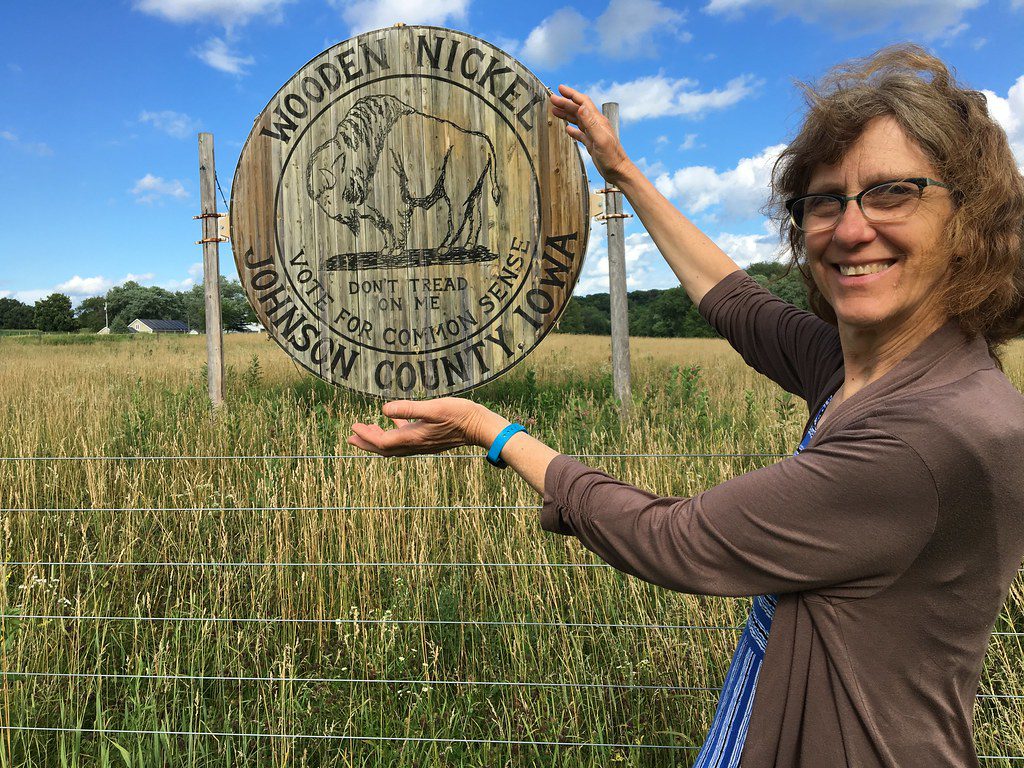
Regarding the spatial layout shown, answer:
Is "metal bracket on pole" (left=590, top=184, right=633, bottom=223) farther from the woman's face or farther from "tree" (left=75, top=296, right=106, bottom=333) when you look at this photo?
"tree" (left=75, top=296, right=106, bottom=333)

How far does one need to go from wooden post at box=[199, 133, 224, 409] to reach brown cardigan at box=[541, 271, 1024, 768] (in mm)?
5863

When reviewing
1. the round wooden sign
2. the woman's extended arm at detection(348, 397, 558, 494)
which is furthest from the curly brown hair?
the round wooden sign

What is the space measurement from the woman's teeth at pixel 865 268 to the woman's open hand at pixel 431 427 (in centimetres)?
73

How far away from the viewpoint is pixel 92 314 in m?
109

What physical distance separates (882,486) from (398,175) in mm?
4776

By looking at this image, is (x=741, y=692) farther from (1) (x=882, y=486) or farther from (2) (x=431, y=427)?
(2) (x=431, y=427)

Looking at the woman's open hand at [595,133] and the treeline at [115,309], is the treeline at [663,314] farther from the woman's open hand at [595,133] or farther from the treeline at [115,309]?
the treeline at [115,309]

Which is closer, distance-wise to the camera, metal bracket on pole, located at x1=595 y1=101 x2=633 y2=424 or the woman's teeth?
the woman's teeth

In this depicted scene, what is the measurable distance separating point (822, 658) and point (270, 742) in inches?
91.1

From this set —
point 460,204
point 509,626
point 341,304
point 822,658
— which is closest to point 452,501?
point 509,626

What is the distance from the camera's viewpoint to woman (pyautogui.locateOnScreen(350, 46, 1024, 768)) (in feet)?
3.78

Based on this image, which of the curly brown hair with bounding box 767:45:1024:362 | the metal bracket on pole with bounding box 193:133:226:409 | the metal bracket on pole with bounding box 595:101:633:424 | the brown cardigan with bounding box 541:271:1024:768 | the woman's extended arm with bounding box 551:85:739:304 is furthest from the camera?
the metal bracket on pole with bounding box 193:133:226:409

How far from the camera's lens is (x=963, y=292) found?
1.28 meters

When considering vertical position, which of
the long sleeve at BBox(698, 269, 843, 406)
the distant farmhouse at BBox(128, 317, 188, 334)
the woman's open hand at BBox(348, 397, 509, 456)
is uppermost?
the distant farmhouse at BBox(128, 317, 188, 334)
